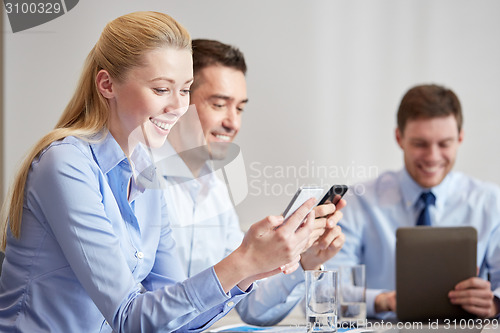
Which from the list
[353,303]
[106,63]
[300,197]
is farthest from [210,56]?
[300,197]

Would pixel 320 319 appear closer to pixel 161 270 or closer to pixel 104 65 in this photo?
pixel 161 270

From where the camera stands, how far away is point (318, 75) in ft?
10.3

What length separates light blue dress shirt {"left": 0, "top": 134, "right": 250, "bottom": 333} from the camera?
1.13 metres

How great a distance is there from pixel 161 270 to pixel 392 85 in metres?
2.06

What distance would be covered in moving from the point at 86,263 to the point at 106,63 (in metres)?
0.44

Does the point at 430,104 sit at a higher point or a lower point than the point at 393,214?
higher

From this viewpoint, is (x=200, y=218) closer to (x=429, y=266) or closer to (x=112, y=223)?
(x=429, y=266)

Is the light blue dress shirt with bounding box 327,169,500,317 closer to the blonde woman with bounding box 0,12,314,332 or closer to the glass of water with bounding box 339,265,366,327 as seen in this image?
the glass of water with bounding box 339,265,366,327

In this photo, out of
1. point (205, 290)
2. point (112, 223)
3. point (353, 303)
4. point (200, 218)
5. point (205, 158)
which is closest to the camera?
point (205, 290)

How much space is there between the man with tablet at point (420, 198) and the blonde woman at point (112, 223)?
57.4 inches

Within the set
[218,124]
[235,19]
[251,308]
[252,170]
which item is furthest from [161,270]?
[235,19]

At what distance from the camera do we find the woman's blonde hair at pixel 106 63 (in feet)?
4.15

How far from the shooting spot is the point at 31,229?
122 centimetres

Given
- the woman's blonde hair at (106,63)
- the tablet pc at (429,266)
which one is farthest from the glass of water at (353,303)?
the woman's blonde hair at (106,63)
